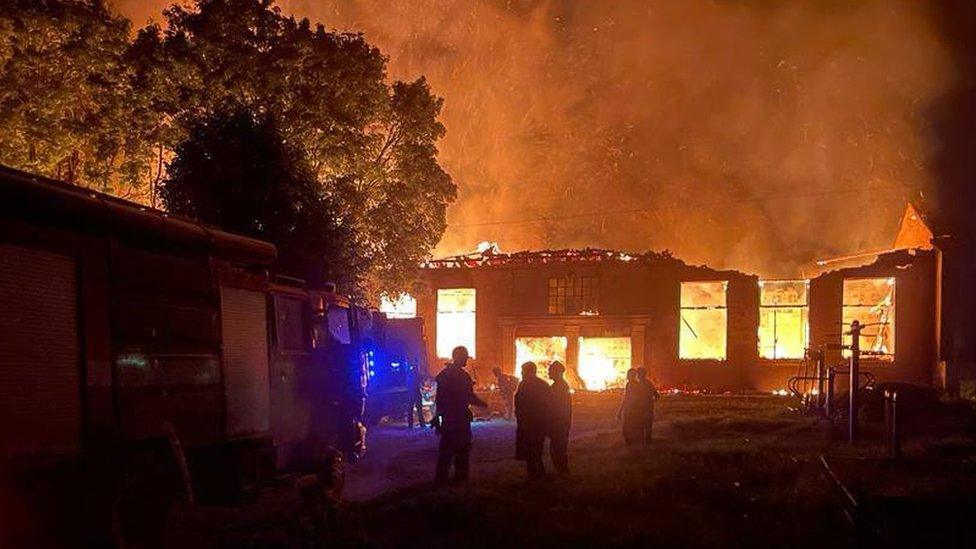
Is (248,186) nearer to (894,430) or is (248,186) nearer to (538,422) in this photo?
(538,422)

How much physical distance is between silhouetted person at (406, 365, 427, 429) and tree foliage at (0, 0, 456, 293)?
335 cm

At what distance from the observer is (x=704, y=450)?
12.9 m

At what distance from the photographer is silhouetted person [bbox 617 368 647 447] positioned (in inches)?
556

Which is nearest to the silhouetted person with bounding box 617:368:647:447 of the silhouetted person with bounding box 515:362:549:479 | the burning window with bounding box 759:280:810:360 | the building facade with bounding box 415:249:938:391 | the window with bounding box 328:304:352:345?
the silhouetted person with bounding box 515:362:549:479

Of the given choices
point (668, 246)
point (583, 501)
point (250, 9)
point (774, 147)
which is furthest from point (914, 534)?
point (774, 147)

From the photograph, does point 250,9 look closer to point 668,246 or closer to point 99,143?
point 99,143

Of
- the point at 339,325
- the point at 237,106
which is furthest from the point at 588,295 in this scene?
the point at 339,325

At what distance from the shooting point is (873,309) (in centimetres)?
2972

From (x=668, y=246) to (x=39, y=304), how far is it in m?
50.4

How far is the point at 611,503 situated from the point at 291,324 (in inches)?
171

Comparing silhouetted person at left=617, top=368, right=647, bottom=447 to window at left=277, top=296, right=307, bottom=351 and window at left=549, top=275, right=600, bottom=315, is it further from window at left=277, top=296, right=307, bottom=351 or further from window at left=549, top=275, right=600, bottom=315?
window at left=549, top=275, right=600, bottom=315

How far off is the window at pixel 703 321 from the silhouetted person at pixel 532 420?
73.7 ft

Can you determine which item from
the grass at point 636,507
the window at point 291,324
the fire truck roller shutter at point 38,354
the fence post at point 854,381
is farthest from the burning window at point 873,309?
the fire truck roller shutter at point 38,354

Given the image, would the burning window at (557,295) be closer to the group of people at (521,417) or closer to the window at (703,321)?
the window at (703,321)
